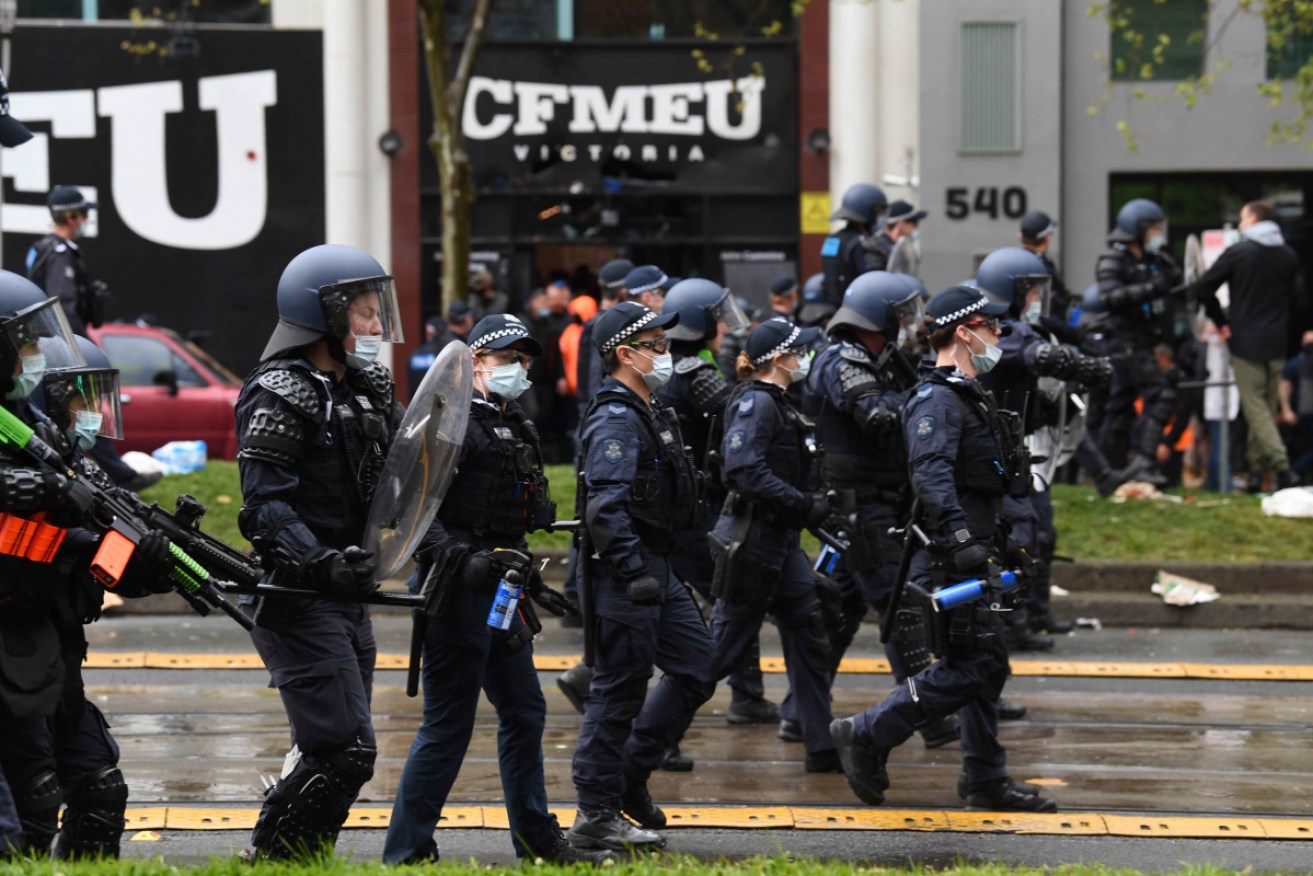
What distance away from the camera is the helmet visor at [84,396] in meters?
5.91

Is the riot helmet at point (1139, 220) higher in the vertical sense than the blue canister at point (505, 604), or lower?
higher

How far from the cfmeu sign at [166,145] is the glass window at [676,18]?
3578 millimetres

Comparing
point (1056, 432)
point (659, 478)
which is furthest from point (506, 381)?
point (1056, 432)

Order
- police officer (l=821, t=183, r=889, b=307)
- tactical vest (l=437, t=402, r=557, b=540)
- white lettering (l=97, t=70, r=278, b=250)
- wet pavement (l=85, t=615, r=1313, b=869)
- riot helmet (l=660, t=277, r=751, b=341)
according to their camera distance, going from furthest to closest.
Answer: white lettering (l=97, t=70, r=278, b=250) < police officer (l=821, t=183, r=889, b=307) < riot helmet (l=660, t=277, r=751, b=341) < wet pavement (l=85, t=615, r=1313, b=869) < tactical vest (l=437, t=402, r=557, b=540)

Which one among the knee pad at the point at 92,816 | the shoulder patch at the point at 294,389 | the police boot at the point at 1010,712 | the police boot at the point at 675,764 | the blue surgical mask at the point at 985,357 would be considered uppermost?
the shoulder patch at the point at 294,389

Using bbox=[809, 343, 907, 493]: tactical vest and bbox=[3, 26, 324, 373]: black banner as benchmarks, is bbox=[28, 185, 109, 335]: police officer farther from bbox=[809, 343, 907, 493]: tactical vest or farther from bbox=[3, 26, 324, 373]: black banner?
bbox=[3, 26, 324, 373]: black banner

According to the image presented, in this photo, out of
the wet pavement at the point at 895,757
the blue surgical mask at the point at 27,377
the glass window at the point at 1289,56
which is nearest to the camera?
the blue surgical mask at the point at 27,377

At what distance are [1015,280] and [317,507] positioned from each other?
5.04 metres

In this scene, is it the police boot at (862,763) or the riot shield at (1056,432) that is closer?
the police boot at (862,763)

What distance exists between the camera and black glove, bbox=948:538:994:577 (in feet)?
23.3

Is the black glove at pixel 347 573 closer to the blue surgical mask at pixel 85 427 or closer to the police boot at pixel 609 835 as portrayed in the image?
the blue surgical mask at pixel 85 427

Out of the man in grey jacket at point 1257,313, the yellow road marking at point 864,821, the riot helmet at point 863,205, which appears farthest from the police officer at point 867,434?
the man in grey jacket at point 1257,313

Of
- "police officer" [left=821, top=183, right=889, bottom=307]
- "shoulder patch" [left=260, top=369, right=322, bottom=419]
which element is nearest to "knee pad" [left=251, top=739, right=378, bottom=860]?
"shoulder patch" [left=260, top=369, right=322, bottom=419]

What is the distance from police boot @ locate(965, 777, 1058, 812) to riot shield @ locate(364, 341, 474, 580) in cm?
253
